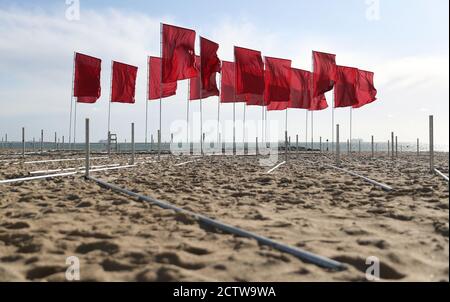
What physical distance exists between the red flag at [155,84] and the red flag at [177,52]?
2.18m

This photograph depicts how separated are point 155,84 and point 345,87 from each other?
35.3 ft

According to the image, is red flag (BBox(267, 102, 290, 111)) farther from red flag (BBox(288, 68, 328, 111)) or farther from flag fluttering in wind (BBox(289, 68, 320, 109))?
flag fluttering in wind (BBox(289, 68, 320, 109))

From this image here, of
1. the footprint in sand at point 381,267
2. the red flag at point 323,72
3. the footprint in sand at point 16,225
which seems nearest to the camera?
the footprint in sand at point 381,267

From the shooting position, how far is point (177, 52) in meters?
16.9

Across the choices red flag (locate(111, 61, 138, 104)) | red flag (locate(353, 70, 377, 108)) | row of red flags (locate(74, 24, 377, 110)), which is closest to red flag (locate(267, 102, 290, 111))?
row of red flags (locate(74, 24, 377, 110))

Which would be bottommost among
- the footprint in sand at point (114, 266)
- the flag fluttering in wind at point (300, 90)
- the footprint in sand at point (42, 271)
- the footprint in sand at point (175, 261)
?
the footprint in sand at point (42, 271)

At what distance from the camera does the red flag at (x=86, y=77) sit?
19.4 m

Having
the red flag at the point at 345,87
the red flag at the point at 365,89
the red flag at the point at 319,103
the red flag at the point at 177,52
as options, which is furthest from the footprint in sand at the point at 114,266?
the red flag at the point at 365,89

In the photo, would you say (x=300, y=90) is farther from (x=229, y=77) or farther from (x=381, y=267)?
(x=381, y=267)

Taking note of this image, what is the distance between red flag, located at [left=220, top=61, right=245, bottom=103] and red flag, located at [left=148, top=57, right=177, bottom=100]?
3.46m

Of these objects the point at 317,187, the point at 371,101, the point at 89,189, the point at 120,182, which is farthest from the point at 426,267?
the point at 371,101

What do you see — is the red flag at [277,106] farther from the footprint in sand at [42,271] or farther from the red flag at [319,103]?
the footprint in sand at [42,271]

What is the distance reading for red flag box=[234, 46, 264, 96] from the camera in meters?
19.5

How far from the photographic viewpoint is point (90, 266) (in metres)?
2.83
